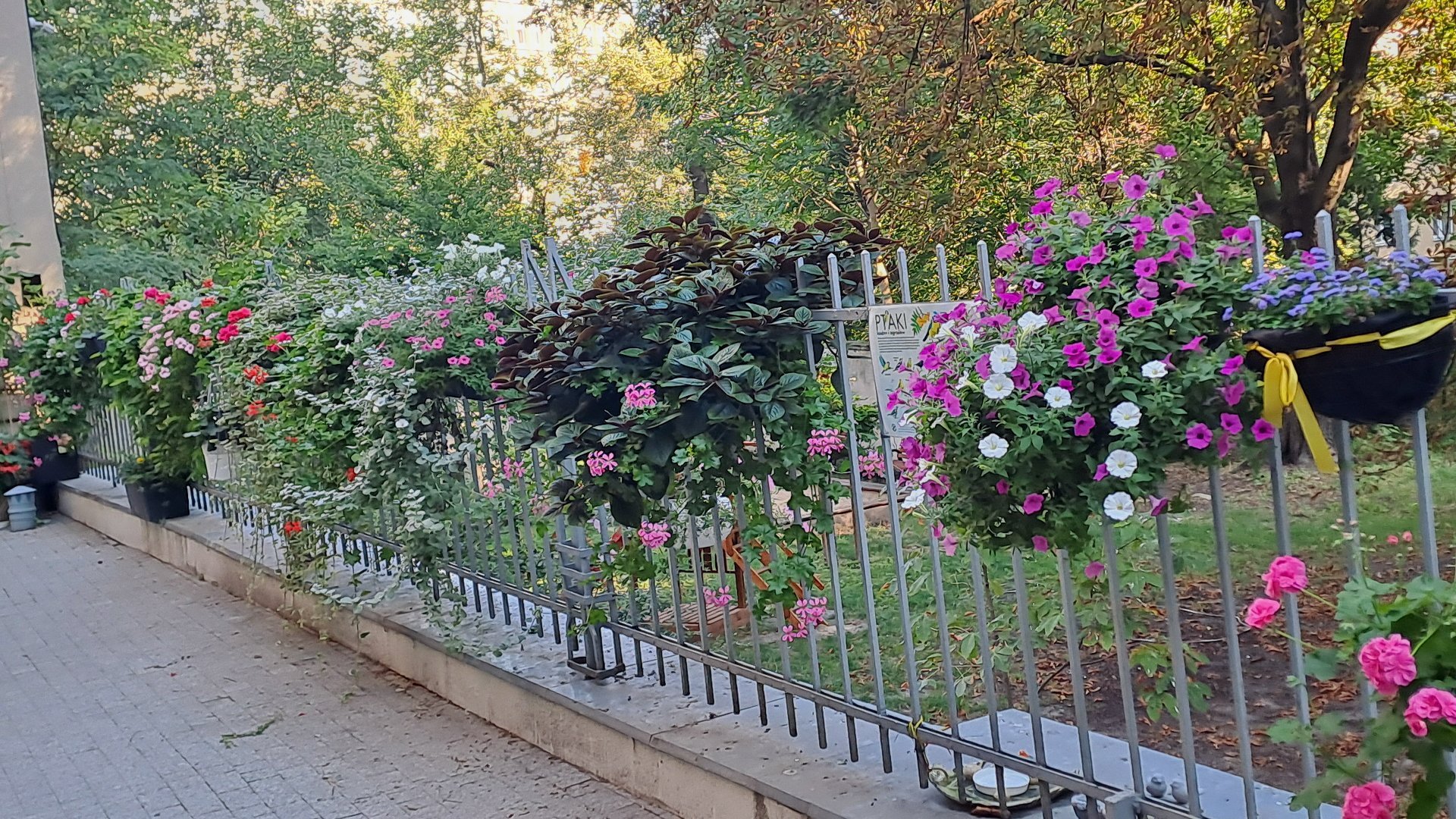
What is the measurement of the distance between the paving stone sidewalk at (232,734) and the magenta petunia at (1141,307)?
2276 mm

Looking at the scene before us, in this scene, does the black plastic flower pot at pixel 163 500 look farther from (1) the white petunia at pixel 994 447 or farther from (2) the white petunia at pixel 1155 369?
(2) the white petunia at pixel 1155 369

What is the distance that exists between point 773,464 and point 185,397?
531 cm

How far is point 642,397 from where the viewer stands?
329cm

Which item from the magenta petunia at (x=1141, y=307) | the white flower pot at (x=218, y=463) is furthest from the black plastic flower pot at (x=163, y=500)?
the magenta petunia at (x=1141, y=307)

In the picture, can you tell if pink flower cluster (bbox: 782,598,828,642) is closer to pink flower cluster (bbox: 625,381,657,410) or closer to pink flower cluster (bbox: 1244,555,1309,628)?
pink flower cluster (bbox: 625,381,657,410)

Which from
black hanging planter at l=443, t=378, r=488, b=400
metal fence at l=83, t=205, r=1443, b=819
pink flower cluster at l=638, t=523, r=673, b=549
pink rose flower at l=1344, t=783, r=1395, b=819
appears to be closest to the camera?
pink rose flower at l=1344, t=783, r=1395, b=819

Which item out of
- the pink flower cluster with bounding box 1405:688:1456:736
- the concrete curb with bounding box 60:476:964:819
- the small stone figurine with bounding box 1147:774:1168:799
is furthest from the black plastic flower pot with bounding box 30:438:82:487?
the pink flower cluster with bounding box 1405:688:1456:736

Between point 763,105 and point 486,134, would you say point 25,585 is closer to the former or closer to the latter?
point 763,105

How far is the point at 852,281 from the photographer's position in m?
3.41

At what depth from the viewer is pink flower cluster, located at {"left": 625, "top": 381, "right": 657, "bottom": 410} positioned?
10.8 ft

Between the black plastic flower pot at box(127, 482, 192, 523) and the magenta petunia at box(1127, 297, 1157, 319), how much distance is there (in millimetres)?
8028

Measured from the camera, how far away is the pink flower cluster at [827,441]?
3.24 m

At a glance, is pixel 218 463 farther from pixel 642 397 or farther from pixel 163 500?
pixel 642 397

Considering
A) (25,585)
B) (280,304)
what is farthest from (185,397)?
(25,585)
